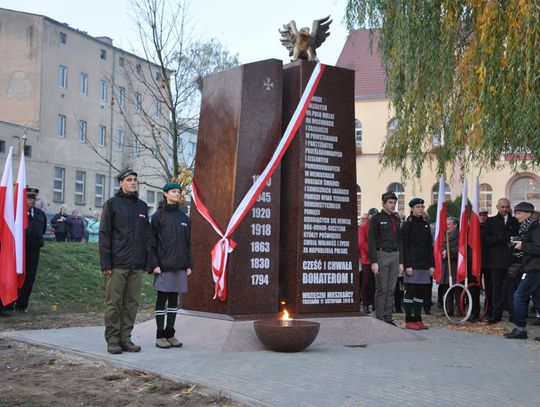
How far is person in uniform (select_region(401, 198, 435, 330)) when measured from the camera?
1188cm

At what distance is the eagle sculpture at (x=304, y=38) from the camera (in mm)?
10523

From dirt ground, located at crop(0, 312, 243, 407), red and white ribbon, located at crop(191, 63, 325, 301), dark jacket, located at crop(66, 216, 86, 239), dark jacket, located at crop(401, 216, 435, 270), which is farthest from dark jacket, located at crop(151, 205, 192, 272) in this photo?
dark jacket, located at crop(66, 216, 86, 239)

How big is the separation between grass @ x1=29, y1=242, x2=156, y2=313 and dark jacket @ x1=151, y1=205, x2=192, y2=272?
5.61 meters

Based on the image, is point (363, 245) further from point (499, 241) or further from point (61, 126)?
point (61, 126)

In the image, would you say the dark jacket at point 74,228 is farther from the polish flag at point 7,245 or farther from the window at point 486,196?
the window at point 486,196

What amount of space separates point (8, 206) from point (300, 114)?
518 cm

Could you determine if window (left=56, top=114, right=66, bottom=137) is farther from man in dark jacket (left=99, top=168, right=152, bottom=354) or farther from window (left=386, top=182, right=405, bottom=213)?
man in dark jacket (left=99, top=168, right=152, bottom=354)

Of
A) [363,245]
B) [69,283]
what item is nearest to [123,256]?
[363,245]

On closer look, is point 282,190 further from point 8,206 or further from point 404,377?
point 8,206

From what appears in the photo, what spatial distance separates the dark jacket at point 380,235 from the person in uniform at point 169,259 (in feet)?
11.8

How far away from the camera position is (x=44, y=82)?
149 ft

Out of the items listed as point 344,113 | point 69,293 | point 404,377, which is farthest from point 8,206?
point 404,377

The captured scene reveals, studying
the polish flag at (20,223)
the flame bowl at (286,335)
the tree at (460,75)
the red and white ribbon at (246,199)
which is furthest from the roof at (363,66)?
the flame bowl at (286,335)

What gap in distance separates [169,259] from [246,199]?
1.31m
